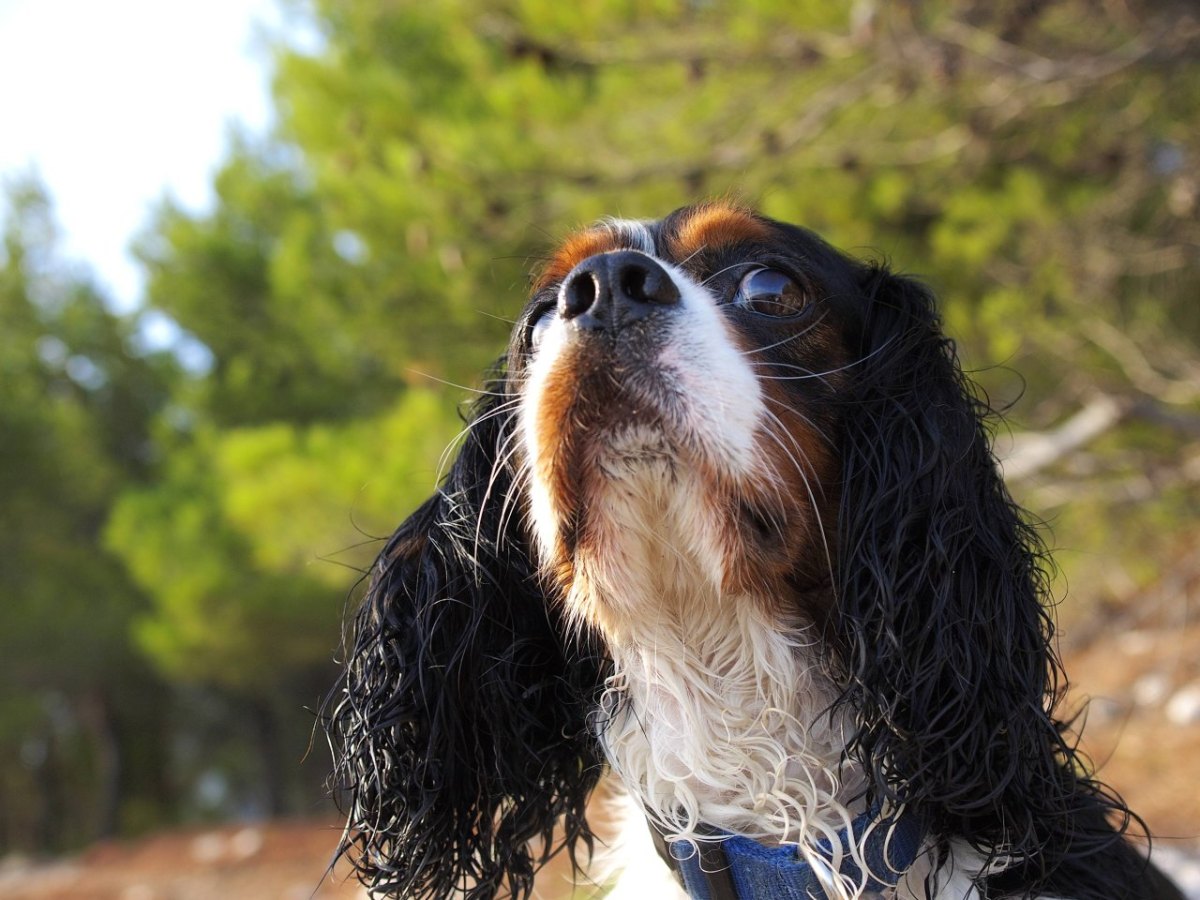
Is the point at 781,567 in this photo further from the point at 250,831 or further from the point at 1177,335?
the point at 250,831

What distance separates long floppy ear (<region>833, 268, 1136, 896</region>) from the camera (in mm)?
1814

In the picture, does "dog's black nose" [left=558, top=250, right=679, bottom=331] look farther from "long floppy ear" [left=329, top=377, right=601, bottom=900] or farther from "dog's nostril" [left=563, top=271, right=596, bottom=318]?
"long floppy ear" [left=329, top=377, right=601, bottom=900]

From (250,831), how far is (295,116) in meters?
8.92

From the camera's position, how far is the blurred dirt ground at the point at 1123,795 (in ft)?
18.7

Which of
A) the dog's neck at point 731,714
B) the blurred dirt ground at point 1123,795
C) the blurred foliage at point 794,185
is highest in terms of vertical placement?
the blurred foliage at point 794,185

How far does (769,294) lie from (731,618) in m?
0.67

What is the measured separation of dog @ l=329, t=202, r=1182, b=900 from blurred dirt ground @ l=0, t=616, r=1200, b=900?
6.61 feet

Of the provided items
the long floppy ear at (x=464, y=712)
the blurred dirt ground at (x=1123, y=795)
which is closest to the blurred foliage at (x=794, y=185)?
the blurred dirt ground at (x=1123, y=795)

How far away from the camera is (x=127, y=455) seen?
2036 cm

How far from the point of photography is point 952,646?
6.11 ft

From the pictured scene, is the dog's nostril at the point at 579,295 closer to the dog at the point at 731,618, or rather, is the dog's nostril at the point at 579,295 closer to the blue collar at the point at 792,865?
the dog at the point at 731,618

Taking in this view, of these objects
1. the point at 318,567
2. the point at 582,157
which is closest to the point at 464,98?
the point at 582,157

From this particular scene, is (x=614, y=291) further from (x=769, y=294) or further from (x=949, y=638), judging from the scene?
(x=949, y=638)

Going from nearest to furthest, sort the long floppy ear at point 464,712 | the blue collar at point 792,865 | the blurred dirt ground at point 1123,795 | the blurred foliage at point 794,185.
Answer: the blue collar at point 792,865, the long floppy ear at point 464,712, the blurred foliage at point 794,185, the blurred dirt ground at point 1123,795
